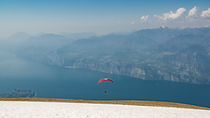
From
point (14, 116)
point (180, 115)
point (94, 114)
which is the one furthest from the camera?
point (180, 115)

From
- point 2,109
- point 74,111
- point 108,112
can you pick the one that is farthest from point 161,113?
point 2,109

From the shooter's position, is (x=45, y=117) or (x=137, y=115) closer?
(x=45, y=117)

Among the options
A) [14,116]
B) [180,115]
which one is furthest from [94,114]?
[180,115]

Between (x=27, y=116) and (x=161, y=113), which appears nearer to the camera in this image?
(x=27, y=116)

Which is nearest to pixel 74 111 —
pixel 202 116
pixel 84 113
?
pixel 84 113

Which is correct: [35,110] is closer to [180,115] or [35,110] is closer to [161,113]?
[161,113]

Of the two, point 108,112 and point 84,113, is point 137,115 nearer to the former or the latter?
point 108,112

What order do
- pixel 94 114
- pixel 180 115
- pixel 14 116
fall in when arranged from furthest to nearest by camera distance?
1. pixel 180 115
2. pixel 94 114
3. pixel 14 116
